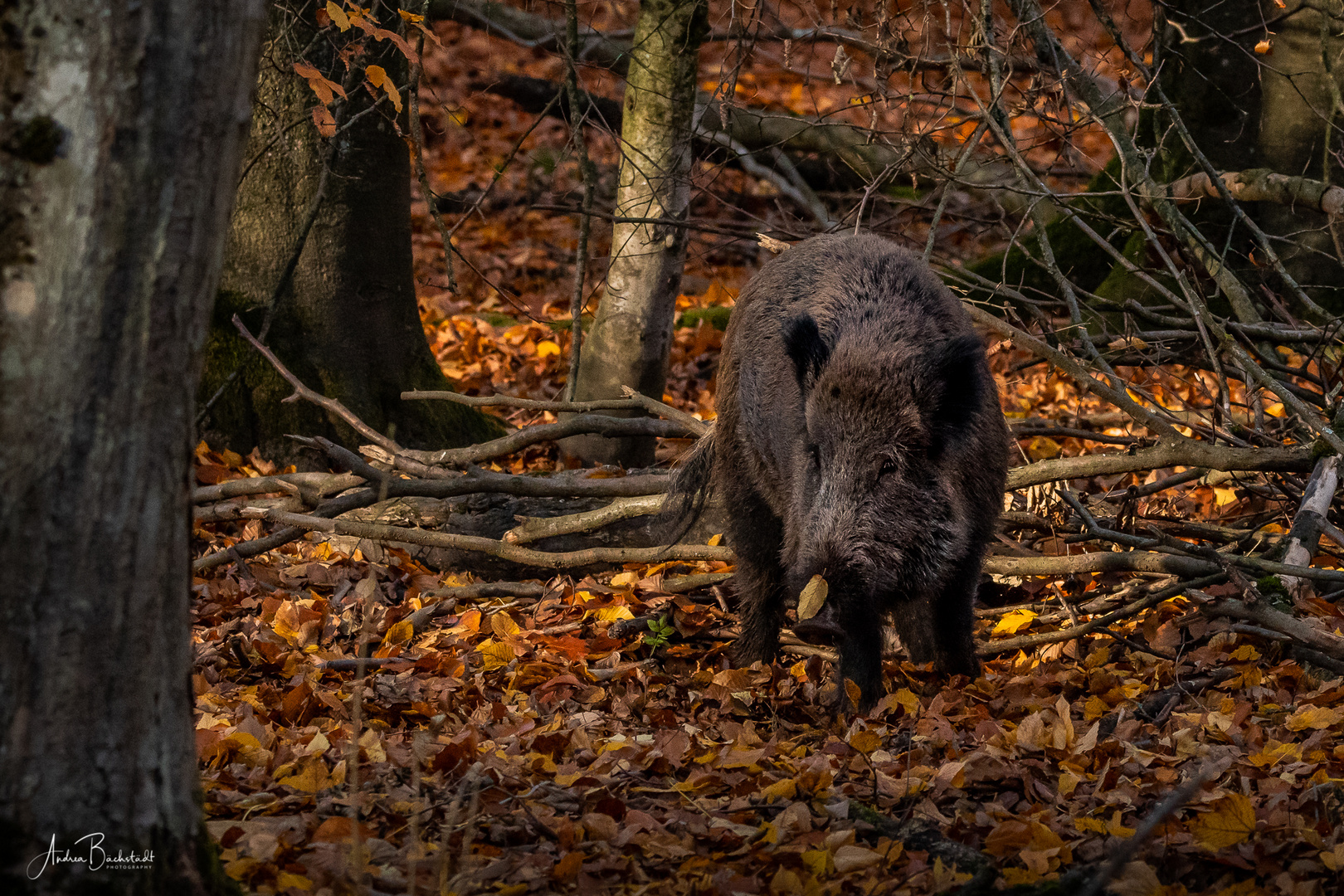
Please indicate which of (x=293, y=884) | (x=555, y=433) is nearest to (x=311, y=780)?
(x=293, y=884)

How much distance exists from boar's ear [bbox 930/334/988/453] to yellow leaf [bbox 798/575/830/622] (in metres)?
0.73

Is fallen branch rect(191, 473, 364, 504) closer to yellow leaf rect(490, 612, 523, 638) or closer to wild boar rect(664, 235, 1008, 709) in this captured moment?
yellow leaf rect(490, 612, 523, 638)

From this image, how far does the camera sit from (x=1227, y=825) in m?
3.02

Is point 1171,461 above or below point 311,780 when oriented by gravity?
above

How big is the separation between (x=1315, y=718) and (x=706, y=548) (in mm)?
2712

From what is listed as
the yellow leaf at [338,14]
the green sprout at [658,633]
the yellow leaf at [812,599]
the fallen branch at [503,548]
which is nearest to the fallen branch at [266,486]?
the fallen branch at [503,548]

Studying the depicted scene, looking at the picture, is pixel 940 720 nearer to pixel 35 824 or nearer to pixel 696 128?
pixel 35 824

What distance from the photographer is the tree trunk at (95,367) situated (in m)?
2.05

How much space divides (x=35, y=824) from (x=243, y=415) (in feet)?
16.6

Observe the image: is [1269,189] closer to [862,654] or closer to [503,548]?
[862,654]

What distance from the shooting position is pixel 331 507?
17.5 ft

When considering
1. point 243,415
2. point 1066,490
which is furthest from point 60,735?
point 243,415

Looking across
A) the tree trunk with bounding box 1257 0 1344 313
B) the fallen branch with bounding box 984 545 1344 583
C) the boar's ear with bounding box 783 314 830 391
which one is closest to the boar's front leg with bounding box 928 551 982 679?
the fallen branch with bounding box 984 545 1344 583

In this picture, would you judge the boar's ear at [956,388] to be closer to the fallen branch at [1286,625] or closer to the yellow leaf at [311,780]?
the fallen branch at [1286,625]
